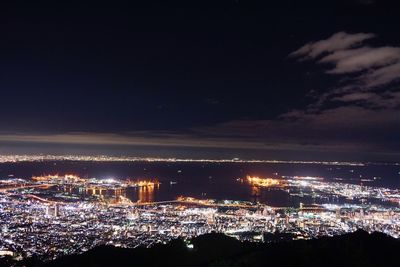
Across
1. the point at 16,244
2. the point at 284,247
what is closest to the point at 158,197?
the point at 16,244

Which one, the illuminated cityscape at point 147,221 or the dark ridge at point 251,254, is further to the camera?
the illuminated cityscape at point 147,221

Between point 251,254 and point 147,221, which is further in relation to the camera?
point 147,221

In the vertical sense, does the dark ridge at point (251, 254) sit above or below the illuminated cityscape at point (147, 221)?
above

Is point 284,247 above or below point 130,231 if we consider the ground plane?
above

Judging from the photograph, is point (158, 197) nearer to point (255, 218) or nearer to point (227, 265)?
point (255, 218)

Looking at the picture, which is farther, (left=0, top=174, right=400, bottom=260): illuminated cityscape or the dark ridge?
(left=0, top=174, right=400, bottom=260): illuminated cityscape

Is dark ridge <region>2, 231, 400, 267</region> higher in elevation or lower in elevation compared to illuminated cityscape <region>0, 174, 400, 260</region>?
higher

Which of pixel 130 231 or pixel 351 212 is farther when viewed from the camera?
pixel 351 212

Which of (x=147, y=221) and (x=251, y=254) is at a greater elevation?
(x=251, y=254)
